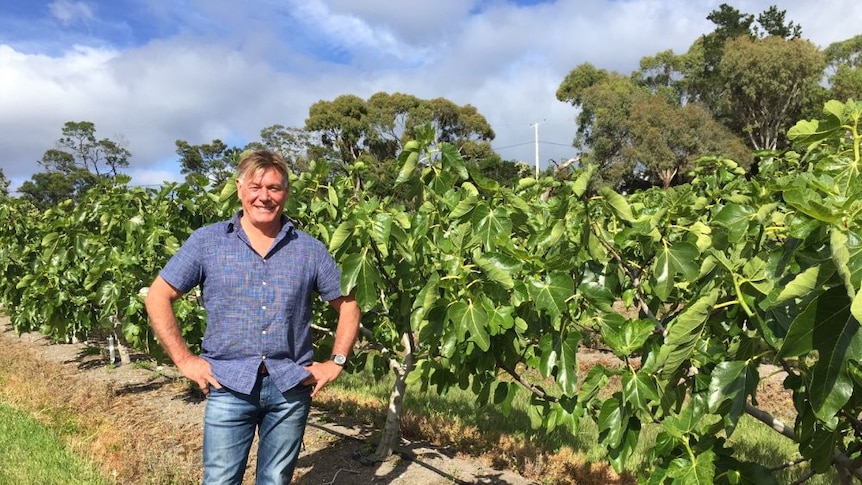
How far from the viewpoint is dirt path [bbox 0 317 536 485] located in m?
3.64

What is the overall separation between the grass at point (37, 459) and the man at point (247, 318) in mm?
1987

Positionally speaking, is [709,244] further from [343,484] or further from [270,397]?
[343,484]

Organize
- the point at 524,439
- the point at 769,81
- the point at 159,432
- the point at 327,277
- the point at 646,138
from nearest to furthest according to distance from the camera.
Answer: the point at 327,277 < the point at 524,439 < the point at 159,432 < the point at 769,81 < the point at 646,138

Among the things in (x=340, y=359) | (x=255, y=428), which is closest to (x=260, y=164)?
(x=340, y=359)

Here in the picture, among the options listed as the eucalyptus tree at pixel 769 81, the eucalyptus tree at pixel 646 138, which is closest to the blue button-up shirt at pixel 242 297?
the eucalyptus tree at pixel 646 138

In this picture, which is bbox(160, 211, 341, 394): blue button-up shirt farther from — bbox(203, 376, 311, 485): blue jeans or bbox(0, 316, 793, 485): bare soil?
bbox(0, 316, 793, 485): bare soil

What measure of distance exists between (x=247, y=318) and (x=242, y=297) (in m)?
0.08

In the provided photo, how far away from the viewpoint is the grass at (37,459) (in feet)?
12.1

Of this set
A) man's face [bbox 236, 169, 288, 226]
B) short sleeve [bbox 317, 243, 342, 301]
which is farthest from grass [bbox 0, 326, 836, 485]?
man's face [bbox 236, 169, 288, 226]

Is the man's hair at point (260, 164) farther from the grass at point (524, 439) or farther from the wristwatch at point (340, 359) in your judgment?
the grass at point (524, 439)

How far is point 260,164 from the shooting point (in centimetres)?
226

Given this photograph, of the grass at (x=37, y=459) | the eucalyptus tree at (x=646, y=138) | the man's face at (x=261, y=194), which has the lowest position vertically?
the grass at (x=37, y=459)

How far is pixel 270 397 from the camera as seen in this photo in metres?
2.28

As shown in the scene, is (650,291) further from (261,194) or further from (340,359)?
Result: (261,194)
